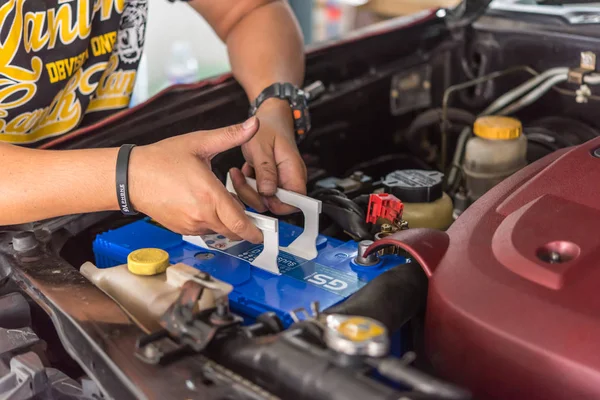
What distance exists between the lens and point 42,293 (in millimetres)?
860

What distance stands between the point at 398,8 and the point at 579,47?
8.27 ft

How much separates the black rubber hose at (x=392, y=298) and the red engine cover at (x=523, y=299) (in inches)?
1.5

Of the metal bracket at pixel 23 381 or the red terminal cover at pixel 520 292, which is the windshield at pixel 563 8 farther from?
the metal bracket at pixel 23 381

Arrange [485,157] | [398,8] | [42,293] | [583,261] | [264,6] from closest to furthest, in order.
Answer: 1. [583,261]
2. [42,293]
3. [485,157]
4. [264,6]
5. [398,8]

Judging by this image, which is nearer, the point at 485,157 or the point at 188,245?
the point at 188,245

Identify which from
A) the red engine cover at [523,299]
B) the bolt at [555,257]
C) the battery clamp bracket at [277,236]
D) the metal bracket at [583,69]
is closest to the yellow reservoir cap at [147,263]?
the battery clamp bracket at [277,236]

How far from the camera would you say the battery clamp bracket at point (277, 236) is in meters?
0.90

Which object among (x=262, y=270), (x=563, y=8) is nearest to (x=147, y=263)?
(x=262, y=270)

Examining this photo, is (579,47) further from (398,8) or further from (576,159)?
(398,8)

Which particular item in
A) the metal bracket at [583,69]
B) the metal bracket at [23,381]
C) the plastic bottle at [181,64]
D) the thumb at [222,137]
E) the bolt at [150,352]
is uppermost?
the thumb at [222,137]

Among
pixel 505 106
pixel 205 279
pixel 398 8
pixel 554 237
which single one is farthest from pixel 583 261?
pixel 398 8

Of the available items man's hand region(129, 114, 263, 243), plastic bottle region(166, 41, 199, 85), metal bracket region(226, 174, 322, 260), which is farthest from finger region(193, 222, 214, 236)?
plastic bottle region(166, 41, 199, 85)

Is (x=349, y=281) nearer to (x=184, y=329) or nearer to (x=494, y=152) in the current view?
(x=184, y=329)

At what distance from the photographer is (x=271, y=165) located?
1081 millimetres
